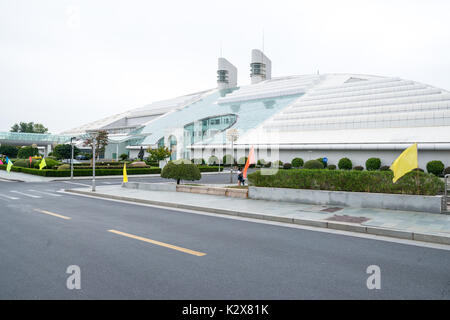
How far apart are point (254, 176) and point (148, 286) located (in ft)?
34.8

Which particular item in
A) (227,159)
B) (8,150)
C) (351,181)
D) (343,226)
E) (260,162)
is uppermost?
(8,150)

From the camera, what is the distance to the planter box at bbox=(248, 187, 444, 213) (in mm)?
10914

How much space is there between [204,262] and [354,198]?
8064 millimetres

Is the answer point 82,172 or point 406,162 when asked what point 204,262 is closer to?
point 406,162

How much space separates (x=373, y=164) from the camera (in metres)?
31.6

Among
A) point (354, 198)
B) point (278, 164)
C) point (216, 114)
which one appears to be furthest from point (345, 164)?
point (216, 114)

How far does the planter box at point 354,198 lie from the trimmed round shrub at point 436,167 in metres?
20.2

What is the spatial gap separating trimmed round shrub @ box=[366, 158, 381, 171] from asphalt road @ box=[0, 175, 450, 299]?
25.3m

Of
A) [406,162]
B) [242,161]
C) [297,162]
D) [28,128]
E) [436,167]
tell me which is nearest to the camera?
[406,162]

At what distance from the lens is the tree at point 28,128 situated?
11988 centimetres

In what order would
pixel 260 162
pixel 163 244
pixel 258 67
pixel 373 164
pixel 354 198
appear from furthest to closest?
pixel 258 67 → pixel 260 162 → pixel 373 164 → pixel 354 198 → pixel 163 244

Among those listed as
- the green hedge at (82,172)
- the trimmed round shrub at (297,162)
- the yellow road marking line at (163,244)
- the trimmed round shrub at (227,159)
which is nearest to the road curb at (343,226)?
the yellow road marking line at (163,244)

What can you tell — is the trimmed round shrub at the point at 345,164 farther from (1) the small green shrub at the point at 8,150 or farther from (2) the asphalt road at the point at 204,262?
(1) the small green shrub at the point at 8,150
